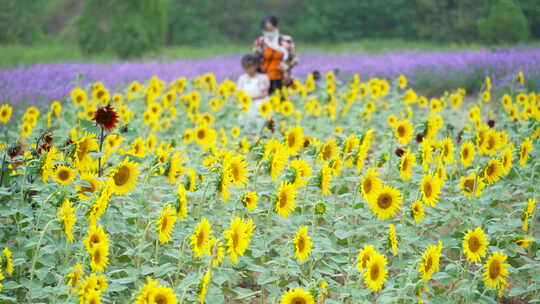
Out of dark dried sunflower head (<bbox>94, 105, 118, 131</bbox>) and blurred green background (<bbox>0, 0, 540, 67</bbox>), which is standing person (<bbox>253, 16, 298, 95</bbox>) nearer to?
blurred green background (<bbox>0, 0, 540, 67</bbox>)

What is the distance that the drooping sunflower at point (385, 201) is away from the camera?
2.37 m

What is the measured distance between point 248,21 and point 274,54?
59.3 ft

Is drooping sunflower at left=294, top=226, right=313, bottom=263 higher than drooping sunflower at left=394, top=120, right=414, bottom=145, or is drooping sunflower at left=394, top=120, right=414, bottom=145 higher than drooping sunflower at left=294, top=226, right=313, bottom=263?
Answer: drooping sunflower at left=394, top=120, right=414, bottom=145

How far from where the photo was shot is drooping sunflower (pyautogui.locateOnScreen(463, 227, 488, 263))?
217cm

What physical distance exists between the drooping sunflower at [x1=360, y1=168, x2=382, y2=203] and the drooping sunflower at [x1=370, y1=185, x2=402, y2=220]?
15 millimetres

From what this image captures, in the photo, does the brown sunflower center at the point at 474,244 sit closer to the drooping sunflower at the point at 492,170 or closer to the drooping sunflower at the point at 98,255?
the drooping sunflower at the point at 492,170

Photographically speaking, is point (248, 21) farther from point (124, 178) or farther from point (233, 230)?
point (233, 230)

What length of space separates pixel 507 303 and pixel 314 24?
816 inches

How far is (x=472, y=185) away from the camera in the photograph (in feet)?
9.50

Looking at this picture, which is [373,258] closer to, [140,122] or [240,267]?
[240,267]

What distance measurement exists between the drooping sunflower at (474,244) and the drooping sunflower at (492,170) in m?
0.54

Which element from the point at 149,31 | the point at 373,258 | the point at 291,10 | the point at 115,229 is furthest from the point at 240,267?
the point at 291,10

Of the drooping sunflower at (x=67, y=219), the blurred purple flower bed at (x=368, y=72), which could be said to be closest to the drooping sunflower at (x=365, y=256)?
the drooping sunflower at (x=67, y=219)

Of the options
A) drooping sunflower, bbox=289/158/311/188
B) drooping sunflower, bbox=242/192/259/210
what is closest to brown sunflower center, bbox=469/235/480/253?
drooping sunflower, bbox=289/158/311/188
